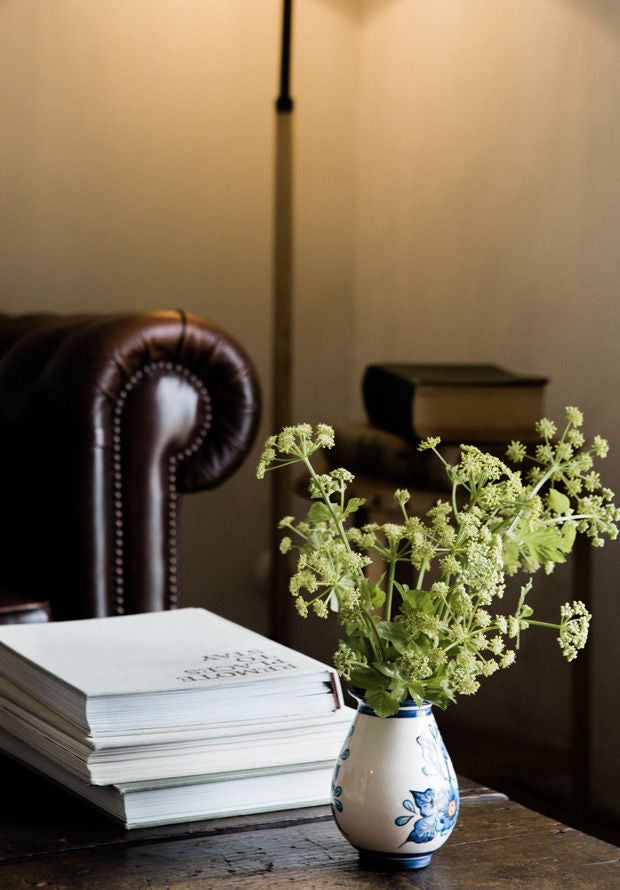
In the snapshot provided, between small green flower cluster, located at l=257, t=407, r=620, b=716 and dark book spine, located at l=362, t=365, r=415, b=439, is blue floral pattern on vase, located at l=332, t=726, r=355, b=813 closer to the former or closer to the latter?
small green flower cluster, located at l=257, t=407, r=620, b=716

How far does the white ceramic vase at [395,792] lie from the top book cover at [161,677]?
4.4 inches

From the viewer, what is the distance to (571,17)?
2012 mm

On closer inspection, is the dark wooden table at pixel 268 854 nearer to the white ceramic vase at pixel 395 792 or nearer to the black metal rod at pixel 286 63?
the white ceramic vase at pixel 395 792

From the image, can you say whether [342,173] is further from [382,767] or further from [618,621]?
[382,767]

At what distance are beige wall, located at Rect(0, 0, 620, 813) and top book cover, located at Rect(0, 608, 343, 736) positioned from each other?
4.13 ft

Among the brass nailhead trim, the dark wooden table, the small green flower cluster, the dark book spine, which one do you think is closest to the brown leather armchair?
the brass nailhead trim

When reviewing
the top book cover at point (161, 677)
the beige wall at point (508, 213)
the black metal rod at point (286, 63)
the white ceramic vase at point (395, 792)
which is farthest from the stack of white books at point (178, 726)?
the black metal rod at point (286, 63)

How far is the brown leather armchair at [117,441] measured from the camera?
1547 mm

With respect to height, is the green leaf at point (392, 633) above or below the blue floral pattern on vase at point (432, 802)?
above

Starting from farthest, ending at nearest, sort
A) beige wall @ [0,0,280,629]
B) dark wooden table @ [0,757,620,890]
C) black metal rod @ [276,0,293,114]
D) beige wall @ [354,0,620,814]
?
beige wall @ [0,0,280,629] → black metal rod @ [276,0,293,114] → beige wall @ [354,0,620,814] → dark wooden table @ [0,757,620,890]

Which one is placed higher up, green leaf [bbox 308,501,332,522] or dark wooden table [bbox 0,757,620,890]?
green leaf [bbox 308,501,332,522]

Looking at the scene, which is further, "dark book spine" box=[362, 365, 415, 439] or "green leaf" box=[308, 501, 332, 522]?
"dark book spine" box=[362, 365, 415, 439]

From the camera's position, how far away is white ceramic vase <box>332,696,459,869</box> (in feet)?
2.07

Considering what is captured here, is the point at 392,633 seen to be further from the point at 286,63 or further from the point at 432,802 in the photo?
the point at 286,63
